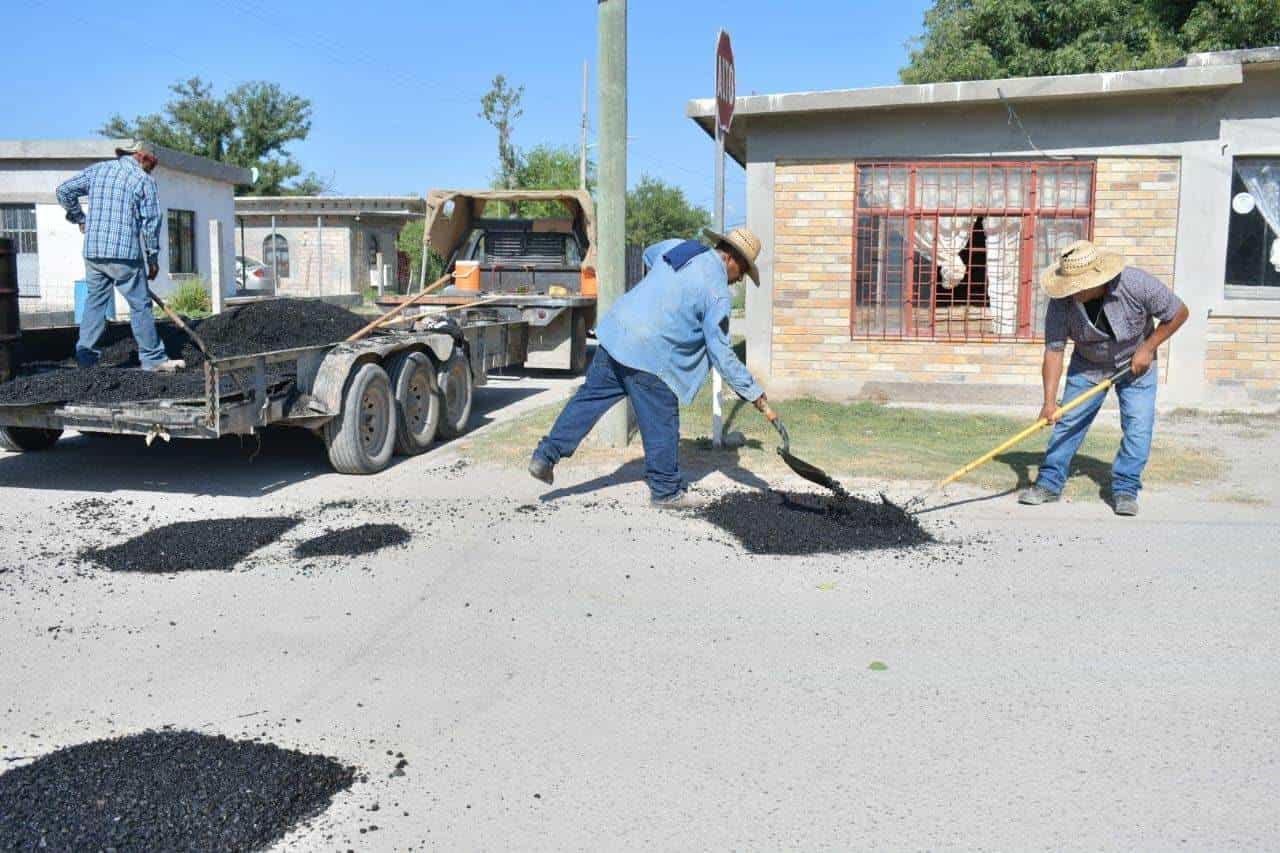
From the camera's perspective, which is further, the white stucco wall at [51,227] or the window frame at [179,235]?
the window frame at [179,235]

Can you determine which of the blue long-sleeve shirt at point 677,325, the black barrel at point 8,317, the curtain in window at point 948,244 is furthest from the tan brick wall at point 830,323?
the black barrel at point 8,317

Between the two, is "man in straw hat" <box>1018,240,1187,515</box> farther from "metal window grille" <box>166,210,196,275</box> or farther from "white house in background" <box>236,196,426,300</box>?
"white house in background" <box>236,196,426,300</box>

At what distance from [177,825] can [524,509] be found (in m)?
4.11

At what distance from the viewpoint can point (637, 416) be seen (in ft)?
23.8

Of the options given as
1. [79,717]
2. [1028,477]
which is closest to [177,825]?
[79,717]

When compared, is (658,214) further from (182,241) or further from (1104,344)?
(1104,344)

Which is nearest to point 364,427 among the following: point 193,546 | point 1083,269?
point 193,546

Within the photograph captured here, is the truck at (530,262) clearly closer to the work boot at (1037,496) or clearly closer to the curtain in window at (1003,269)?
the curtain in window at (1003,269)

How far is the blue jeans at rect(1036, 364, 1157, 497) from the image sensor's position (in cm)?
721

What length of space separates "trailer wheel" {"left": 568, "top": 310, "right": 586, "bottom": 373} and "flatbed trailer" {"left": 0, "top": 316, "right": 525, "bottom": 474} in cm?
394

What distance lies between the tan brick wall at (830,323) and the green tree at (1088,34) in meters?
12.8

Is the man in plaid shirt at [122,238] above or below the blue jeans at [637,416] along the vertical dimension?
above

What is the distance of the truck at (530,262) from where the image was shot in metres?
14.0

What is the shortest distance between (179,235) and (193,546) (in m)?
22.5
